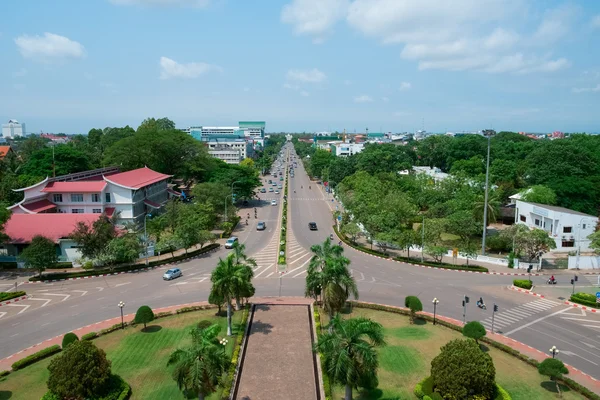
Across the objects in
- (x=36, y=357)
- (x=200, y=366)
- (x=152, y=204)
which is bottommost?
(x=36, y=357)

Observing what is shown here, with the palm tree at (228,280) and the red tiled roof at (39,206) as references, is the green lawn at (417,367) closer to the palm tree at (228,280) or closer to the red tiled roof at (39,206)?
the palm tree at (228,280)

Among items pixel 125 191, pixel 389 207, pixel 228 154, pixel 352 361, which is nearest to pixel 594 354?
pixel 352 361

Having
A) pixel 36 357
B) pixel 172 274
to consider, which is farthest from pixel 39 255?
pixel 36 357

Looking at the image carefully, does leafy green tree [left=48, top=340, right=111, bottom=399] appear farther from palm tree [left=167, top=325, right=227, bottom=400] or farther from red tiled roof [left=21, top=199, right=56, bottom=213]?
red tiled roof [left=21, top=199, right=56, bottom=213]

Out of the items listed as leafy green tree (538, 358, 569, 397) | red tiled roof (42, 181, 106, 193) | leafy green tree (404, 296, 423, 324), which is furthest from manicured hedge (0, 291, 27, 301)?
leafy green tree (538, 358, 569, 397)

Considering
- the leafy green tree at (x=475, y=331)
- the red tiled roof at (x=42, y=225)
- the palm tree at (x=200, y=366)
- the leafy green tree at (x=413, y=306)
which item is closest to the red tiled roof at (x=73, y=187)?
the red tiled roof at (x=42, y=225)

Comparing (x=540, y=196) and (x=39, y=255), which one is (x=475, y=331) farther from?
(x=540, y=196)
